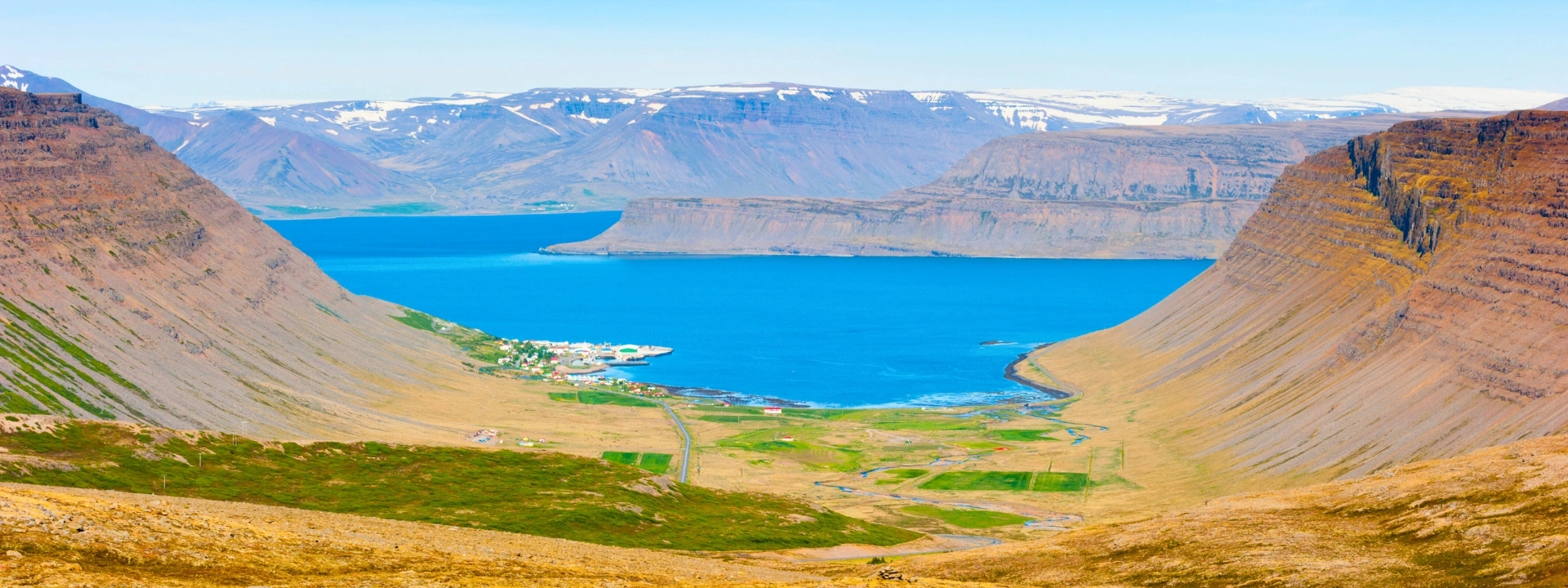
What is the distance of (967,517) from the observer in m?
130

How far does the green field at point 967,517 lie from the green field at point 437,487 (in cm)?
794

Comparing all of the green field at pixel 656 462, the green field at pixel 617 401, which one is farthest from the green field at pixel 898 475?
the green field at pixel 617 401

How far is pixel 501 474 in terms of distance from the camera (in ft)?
412

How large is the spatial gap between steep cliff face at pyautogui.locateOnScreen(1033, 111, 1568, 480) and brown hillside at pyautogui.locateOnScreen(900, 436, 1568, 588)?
26.9 metres

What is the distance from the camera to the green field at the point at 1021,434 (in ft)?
557

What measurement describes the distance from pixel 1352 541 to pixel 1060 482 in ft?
211

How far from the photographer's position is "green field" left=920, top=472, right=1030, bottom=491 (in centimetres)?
14488

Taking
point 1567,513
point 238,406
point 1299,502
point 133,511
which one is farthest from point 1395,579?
point 238,406

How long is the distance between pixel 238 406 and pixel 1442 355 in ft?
368

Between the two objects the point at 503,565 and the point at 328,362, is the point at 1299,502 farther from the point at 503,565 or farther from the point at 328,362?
the point at 328,362

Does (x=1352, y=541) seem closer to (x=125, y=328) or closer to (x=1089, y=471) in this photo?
(x=1089, y=471)

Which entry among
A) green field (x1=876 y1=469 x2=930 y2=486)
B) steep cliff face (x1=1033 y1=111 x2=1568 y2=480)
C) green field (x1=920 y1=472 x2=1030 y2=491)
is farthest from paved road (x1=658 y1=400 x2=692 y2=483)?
steep cliff face (x1=1033 y1=111 x2=1568 y2=480)

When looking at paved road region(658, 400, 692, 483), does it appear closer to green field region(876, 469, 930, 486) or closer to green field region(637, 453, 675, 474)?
green field region(637, 453, 675, 474)

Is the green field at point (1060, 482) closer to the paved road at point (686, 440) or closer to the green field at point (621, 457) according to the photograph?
the paved road at point (686, 440)
